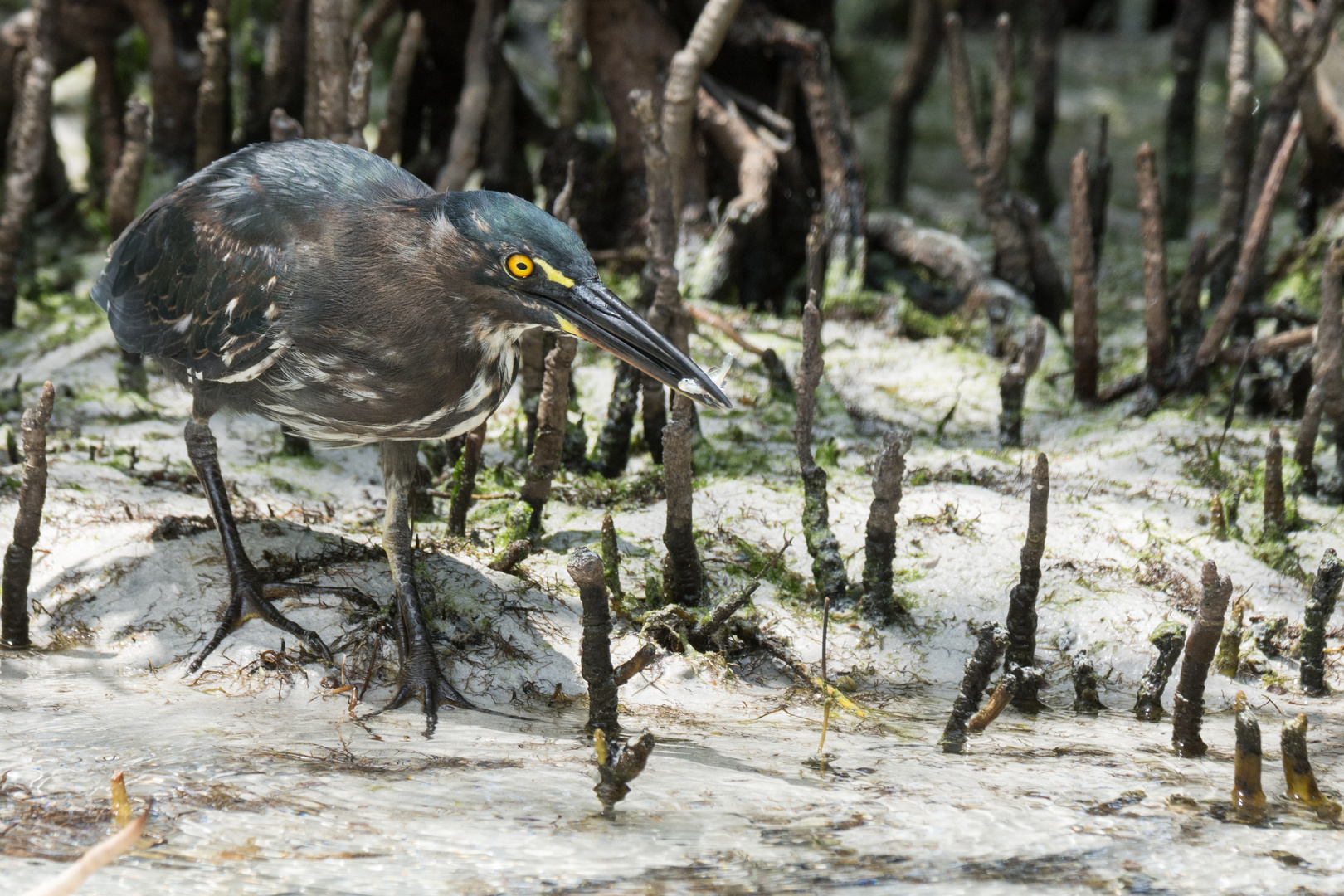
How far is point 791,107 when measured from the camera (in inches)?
239

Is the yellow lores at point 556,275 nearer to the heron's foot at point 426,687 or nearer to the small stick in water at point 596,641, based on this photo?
the small stick in water at point 596,641

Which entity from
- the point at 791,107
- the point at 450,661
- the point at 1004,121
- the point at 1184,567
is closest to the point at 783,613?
the point at 450,661

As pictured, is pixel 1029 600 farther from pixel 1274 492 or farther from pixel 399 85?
pixel 399 85

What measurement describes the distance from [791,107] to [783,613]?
3449 mm

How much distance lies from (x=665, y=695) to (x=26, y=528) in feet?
5.52

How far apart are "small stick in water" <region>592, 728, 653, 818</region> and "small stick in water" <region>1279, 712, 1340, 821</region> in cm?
126

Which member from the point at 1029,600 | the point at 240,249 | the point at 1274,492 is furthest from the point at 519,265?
the point at 1274,492

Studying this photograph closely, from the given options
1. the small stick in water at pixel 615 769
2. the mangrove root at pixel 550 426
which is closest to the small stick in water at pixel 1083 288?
the mangrove root at pixel 550 426

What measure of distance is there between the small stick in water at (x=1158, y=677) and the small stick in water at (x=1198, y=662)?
10.9 inches

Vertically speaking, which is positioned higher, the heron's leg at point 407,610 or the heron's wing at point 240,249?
the heron's wing at point 240,249

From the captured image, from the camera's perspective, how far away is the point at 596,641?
2561mm

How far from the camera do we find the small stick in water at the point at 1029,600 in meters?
3.00

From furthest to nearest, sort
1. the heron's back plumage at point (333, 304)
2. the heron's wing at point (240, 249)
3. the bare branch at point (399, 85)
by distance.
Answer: the bare branch at point (399, 85) → the heron's wing at point (240, 249) → the heron's back plumage at point (333, 304)

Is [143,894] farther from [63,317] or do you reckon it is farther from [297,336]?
[63,317]
